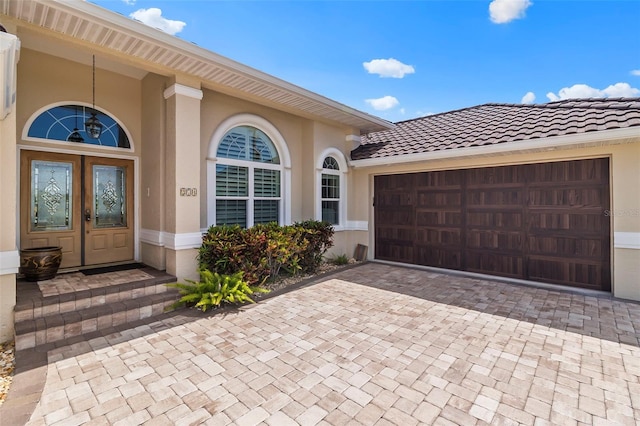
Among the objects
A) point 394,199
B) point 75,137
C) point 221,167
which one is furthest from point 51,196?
point 394,199

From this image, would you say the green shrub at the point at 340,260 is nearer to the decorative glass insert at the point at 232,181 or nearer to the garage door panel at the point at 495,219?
the decorative glass insert at the point at 232,181


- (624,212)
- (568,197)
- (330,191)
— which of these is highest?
(330,191)

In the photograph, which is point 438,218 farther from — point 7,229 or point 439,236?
point 7,229

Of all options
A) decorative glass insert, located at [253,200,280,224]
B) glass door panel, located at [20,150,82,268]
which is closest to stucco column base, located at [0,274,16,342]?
glass door panel, located at [20,150,82,268]

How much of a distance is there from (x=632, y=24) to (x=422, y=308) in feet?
26.2

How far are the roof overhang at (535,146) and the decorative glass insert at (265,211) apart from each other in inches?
129

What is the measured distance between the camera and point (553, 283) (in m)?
6.43

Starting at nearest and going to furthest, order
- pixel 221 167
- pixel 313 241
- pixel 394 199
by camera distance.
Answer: pixel 221 167 → pixel 313 241 → pixel 394 199

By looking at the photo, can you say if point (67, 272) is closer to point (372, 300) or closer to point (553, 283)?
point (372, 300)

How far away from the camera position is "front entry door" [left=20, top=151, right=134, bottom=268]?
219 inches

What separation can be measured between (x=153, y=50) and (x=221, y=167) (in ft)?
8.18

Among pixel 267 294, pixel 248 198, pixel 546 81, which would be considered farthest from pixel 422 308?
pixel 546 81

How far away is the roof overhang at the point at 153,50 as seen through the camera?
3.85 meters

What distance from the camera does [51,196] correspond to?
5.77 m
